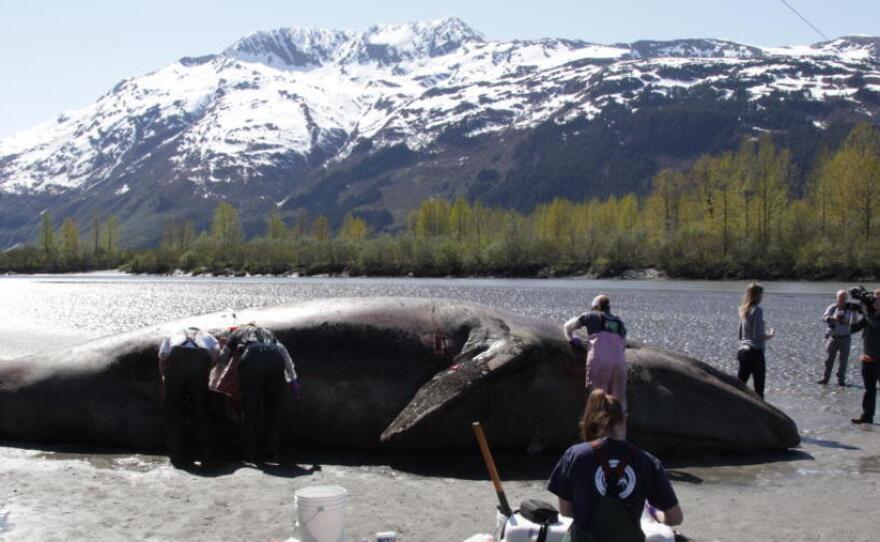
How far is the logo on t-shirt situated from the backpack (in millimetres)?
13

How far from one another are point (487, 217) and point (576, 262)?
68.8 meters

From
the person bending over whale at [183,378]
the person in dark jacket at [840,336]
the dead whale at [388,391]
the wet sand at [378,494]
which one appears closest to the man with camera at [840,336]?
the person in dark jacket at [840,336]

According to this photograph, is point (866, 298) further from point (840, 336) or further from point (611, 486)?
point (611, 486)

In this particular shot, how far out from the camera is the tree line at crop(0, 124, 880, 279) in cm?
9500

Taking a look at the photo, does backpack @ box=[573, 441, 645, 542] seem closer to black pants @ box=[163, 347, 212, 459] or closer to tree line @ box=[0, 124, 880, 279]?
black pants @ box=[163, 347, 212, 459]

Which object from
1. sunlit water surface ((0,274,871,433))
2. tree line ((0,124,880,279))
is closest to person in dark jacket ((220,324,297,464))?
sunlit water surface ((0,274,871,433))

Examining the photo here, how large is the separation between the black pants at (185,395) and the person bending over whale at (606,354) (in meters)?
4.96

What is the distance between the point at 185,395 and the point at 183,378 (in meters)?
0.30

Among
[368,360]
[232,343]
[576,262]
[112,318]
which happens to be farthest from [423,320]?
[576,262]

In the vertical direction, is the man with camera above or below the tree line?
below

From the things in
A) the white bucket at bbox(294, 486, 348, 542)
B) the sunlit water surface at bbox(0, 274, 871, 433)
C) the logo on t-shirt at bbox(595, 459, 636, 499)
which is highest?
the logo on t-shirt at bbox(595, 459, 636, 499)

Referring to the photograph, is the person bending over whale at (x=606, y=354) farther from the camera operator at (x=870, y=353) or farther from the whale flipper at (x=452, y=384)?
the camera operator at (x=870, y=353)

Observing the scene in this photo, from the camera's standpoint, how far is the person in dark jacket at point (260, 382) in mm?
11180

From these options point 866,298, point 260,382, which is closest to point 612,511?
point 260,382
